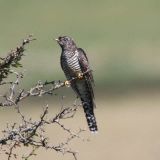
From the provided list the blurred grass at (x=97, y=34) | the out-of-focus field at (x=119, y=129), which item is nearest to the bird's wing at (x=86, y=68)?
the out-of-focus field at (x=119, y=129)

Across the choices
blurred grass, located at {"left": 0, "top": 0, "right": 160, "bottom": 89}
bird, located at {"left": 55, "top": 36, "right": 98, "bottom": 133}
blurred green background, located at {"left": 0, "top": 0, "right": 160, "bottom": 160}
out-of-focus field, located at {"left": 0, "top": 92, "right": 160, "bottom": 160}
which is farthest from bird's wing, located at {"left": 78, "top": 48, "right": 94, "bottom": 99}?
blurred grass, located at {"left": 0, "top": 0, "right": 160, "bottom": 89}

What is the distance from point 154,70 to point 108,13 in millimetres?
16052

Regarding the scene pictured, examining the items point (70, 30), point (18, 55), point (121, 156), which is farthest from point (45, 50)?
point (18, 55)

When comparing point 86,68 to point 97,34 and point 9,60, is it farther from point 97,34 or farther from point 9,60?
point 97,34

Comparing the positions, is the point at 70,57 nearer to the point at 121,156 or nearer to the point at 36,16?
the point at 121,156

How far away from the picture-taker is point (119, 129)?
20000 millimetres

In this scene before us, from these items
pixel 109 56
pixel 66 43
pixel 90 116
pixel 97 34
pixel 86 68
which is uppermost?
pixel 97 34

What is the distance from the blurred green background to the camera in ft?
60.0

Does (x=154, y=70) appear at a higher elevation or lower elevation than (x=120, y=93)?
higher

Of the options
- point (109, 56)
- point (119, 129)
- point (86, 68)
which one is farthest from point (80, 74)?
point (109, 56)

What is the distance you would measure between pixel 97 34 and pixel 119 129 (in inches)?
936

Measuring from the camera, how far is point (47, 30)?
145 ft

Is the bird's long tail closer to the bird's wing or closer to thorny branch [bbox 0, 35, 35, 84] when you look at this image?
the bird's wing

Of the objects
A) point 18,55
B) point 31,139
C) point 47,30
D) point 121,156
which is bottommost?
point 31,139
